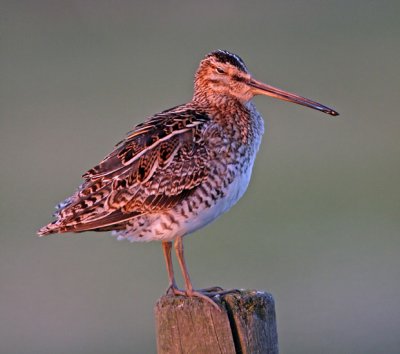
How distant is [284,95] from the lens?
6645 millimetres

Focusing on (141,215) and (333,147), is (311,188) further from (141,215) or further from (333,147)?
(141,215)

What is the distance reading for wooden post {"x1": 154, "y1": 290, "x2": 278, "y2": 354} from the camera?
4.91 meters

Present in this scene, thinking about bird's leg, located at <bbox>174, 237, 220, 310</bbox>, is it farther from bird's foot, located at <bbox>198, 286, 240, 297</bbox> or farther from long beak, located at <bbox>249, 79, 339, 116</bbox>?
long beak, located at <bbox>249, 79, 339, 116</bbox>

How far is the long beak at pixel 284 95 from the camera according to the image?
6504 mm

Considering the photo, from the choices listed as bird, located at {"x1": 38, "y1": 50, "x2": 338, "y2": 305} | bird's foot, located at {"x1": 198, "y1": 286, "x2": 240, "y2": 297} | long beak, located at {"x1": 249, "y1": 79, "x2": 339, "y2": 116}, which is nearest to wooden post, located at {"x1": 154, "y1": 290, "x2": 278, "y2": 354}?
bird's foot, located at {"x1": 198, "y1": 286, "x2": 240, "y2": 297}

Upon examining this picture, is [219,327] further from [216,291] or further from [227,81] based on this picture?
[227,81]

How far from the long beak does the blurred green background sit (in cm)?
301

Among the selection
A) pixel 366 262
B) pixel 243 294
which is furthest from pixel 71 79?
pixel 243 294

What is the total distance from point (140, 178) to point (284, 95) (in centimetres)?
90

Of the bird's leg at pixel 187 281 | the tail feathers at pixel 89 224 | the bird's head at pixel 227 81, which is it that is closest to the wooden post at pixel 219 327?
the bird's leg at pixel 187 281

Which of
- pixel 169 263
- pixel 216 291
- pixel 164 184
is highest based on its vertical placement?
pixel 164 184

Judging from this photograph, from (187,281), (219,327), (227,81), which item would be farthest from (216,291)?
(227,81)

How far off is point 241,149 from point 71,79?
12.0m

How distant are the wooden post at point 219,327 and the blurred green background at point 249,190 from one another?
4.32 metres
